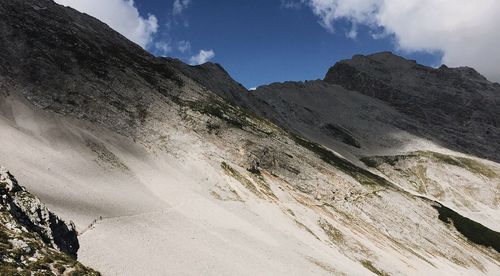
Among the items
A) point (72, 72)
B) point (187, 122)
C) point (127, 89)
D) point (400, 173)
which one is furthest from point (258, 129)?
point (400, 173)

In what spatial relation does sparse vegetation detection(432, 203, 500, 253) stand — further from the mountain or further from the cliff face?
the cliff face

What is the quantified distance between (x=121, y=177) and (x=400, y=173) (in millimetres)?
108783

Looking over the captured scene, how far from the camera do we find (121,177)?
6506 cm

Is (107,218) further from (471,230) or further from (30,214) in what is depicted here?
(471,230)

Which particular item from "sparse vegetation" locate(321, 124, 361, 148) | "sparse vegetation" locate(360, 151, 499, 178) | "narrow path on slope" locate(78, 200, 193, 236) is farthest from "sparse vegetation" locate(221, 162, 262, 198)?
"sparse vegetation" locate(321, 124, 361, 148)

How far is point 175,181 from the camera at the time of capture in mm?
70688

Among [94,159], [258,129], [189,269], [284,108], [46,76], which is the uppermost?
[284,108]

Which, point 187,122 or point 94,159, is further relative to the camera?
point 187,122

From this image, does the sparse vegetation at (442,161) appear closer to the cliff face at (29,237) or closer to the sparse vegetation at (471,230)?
the sparse vegetation at (471,230)

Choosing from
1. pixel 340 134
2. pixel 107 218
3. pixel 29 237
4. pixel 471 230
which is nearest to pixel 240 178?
pixel 107 218

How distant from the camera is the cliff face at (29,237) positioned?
2152cm

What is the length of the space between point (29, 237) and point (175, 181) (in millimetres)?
46131

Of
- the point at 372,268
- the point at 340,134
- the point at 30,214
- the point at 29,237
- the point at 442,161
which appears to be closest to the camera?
the point at 29,237

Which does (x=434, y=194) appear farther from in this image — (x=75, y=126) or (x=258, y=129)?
(x=75, y=126)
